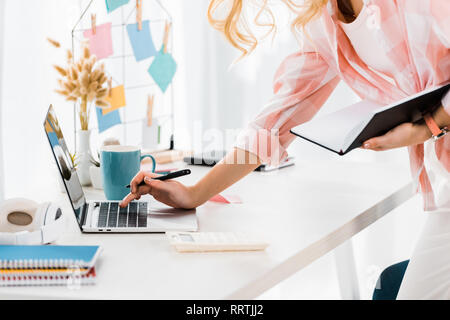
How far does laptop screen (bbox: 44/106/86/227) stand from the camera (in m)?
0.89

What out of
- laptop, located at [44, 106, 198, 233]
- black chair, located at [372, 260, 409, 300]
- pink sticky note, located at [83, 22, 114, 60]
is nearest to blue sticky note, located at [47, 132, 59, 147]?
laptop, located at [44, 106, 198, 233]

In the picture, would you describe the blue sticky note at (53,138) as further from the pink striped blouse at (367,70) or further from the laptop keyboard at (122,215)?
the pink striped blouse at (367,70)

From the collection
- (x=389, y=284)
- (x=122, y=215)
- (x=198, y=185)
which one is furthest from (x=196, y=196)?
(x=389, y=284)

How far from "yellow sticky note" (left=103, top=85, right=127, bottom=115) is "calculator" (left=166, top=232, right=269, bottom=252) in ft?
2.80

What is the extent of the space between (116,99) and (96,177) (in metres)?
0.53

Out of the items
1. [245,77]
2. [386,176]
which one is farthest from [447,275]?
[245,77]

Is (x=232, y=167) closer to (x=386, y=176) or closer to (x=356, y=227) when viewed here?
(x=356, y=227)

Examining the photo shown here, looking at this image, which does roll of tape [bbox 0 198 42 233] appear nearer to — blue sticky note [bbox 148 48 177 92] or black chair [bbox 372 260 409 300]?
black chair [bbox 372 260 409 300]

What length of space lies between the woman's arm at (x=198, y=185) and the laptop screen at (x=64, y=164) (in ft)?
0.26

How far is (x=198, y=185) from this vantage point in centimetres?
105

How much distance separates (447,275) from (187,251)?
456 millimetres

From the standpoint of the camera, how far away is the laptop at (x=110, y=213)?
2.92 feet

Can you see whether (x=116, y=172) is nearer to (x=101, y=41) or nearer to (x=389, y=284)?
(x=389, y=284)
